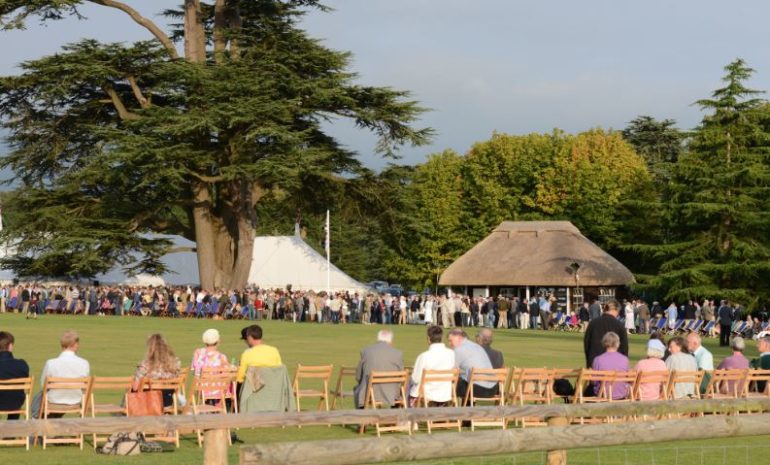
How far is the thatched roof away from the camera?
2451 inches

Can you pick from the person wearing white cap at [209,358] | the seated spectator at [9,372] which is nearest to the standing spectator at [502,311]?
the person wearing white cap at [209,358]

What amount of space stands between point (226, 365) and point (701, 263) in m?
47.1

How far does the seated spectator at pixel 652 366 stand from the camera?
14.8 metres

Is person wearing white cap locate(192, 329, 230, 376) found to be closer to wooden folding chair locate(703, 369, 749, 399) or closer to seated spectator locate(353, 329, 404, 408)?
seated spectator locate(353, 329, 404, 408)

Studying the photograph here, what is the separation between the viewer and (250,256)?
57938mm

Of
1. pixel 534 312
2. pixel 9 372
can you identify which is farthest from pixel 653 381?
pixel 534 312

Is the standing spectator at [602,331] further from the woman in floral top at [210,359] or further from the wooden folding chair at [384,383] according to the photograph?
the woman in floral top at [210,359]

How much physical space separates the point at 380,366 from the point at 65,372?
12.3 ft

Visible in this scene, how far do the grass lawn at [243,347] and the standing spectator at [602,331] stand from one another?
2615 millimetres

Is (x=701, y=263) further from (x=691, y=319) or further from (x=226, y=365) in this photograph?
(x=226, y=365)

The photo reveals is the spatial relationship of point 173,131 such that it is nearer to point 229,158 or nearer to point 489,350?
point 229,158

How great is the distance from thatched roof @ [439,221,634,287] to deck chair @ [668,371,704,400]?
1825 inches

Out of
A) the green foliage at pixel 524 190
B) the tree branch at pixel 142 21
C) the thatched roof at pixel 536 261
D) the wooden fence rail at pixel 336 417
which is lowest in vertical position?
the wooden fence rail at pixel 336 417

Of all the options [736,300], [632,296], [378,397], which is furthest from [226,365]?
[632,296]
